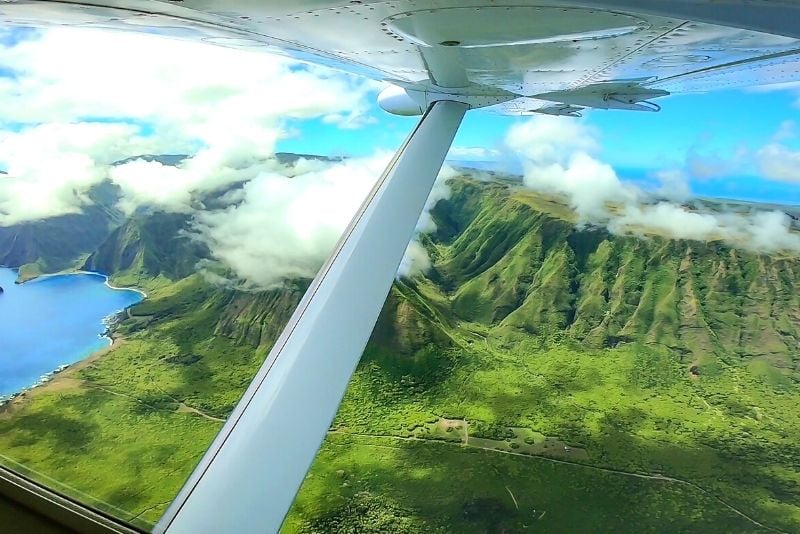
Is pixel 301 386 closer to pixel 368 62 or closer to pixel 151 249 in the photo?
pixel 368 62

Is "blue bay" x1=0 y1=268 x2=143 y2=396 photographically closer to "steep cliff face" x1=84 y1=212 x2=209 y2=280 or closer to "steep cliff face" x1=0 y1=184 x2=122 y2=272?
"steep cliff face" x1=0 y1=184 x2=122 y2=272

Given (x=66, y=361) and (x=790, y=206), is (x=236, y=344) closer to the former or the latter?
(x=66, y=361)

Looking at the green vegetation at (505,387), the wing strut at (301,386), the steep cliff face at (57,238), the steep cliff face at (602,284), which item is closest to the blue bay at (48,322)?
the steep cliff face at (57,238)

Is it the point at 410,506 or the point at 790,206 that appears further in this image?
the point at 790,206

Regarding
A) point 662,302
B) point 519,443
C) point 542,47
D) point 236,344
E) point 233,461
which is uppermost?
point 542,47

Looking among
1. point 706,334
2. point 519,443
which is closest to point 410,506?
point 519,443

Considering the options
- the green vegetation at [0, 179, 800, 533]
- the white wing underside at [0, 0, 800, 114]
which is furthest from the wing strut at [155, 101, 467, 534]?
the white wing underside at [0, 0, 800, 114]

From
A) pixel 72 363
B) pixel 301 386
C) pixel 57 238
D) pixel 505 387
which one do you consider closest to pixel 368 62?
pixel 301 386
